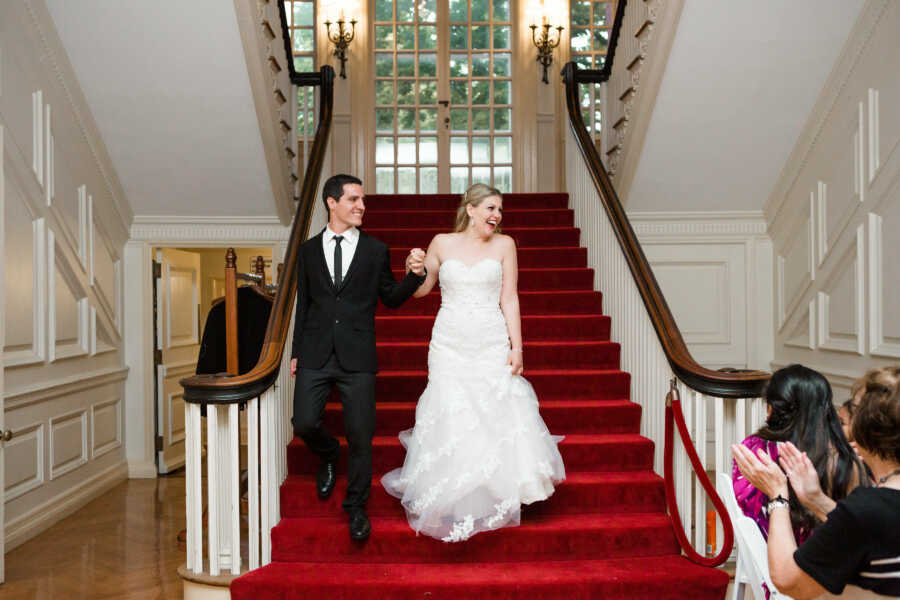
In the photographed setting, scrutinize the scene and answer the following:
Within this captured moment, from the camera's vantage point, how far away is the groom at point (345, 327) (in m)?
3.35

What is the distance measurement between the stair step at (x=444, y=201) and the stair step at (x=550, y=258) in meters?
0.88

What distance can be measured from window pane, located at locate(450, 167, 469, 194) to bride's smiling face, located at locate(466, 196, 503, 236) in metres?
4.78

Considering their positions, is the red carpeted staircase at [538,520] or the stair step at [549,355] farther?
the stair step at [549,355]

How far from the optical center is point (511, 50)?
8422 mm

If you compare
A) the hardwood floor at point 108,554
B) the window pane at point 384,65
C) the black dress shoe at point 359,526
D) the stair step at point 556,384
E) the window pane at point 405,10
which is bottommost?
the hardwood floor at point 108,554

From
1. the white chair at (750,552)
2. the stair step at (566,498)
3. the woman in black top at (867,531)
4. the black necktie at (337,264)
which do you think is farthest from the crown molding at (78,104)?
the woman in black top at (867,531)

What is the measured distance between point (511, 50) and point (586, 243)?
3613 mm

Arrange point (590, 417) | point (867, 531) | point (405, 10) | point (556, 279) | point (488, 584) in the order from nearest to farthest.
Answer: point (867, 531) → point (488, 584) → point (590, 417) → point (556, 279) → point (405, 10)

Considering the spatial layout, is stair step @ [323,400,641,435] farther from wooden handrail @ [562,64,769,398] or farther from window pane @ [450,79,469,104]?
window pane @ [450,79,469,104]

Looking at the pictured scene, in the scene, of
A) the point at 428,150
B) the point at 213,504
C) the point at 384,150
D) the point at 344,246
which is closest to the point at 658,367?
the point at 344,246

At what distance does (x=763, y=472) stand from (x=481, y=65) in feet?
23.9

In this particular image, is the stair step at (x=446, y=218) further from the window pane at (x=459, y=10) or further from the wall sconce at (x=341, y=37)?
the window pane at (x=459, y=10)

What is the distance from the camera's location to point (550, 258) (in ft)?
18.6

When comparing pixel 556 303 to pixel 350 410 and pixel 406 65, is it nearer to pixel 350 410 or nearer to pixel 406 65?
pixel 350 410
